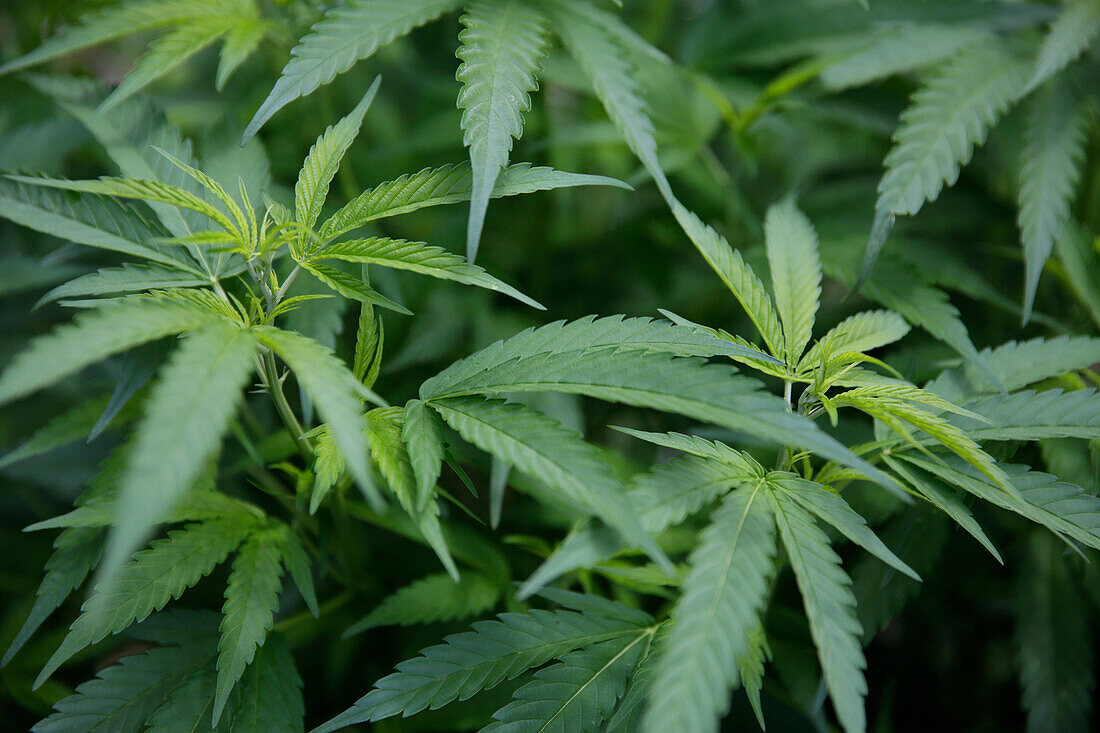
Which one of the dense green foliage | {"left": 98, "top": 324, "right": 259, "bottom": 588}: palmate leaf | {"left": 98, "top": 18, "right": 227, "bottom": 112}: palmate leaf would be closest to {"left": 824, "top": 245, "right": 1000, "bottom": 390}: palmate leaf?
the dense green foliage

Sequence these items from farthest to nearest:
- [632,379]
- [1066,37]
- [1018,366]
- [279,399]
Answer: [1066,37], [1018,366], [279,399], [632,379]

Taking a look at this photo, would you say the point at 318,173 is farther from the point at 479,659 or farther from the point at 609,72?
the point at 479,659

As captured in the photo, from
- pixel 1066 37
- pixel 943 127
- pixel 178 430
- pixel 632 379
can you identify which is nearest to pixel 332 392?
pixel 178 430

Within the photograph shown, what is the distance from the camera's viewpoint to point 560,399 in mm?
844

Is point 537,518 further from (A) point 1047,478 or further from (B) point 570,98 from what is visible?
(B) point 570,98

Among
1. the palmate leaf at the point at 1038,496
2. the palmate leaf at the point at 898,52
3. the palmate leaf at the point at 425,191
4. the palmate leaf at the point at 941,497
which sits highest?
the palmate leaf at the point at 898,52

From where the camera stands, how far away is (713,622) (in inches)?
17.6

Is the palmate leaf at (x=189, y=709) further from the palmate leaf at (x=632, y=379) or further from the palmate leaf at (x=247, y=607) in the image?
the palmate leaf at (x=632, y=379)

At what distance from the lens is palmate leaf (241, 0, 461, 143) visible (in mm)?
587

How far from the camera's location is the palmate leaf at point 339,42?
0.59 m

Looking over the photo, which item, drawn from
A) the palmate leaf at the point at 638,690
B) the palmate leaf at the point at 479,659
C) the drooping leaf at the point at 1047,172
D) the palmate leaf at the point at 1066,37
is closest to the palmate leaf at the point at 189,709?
the palmate leaf at the point at 479,659

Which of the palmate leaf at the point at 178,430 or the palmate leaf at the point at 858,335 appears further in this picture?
the palmate leaf at the point at 858,335

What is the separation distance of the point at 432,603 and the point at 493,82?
509 mm

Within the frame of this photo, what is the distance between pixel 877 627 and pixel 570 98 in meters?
1.27
